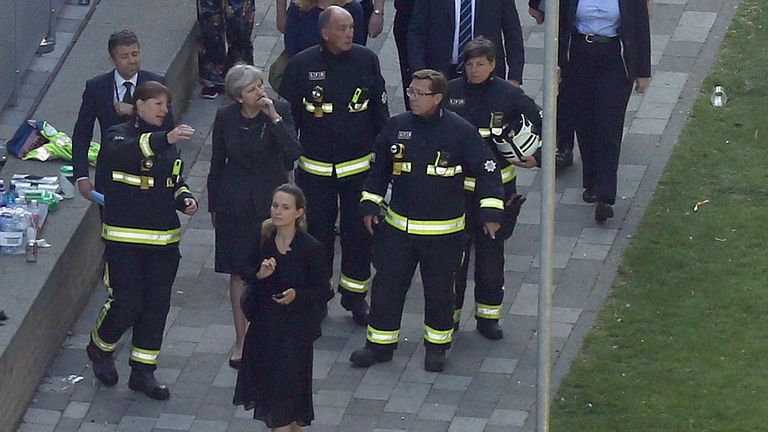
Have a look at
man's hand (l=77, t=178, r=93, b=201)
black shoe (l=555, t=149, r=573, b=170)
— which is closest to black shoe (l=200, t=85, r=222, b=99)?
black shoe (l=555, t=149, r=573, b=170)

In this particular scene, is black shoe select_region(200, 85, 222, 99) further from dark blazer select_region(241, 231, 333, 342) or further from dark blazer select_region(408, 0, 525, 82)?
dark blazer select_region(241, 231, 333, 342)

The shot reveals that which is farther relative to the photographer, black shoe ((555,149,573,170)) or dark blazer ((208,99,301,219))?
black shoe ((555,149,573,170))

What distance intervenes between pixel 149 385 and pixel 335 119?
2066mm

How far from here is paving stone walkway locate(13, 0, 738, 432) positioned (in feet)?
38.5

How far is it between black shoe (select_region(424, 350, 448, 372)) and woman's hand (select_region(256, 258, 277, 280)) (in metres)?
1.78

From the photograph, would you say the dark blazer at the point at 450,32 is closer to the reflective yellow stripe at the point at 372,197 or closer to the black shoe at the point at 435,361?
the reflective yellow stripe at the point at 372,197

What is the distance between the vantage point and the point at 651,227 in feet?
45.0

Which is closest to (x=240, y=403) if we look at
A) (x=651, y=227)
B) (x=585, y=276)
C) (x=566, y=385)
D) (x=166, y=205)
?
(x=166, y=205)

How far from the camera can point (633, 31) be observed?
532 inches

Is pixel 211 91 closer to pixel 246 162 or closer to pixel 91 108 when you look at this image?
pixel 91 108

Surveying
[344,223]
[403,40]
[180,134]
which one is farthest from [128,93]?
[403,40]

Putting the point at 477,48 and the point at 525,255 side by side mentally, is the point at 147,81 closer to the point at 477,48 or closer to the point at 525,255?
the point at 477,48

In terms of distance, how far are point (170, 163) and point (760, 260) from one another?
4220mm

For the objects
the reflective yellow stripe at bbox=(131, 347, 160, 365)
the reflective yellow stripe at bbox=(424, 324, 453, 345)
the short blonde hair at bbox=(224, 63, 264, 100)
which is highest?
the short blonde hair at bbox=(224, 63, 264, 100)
